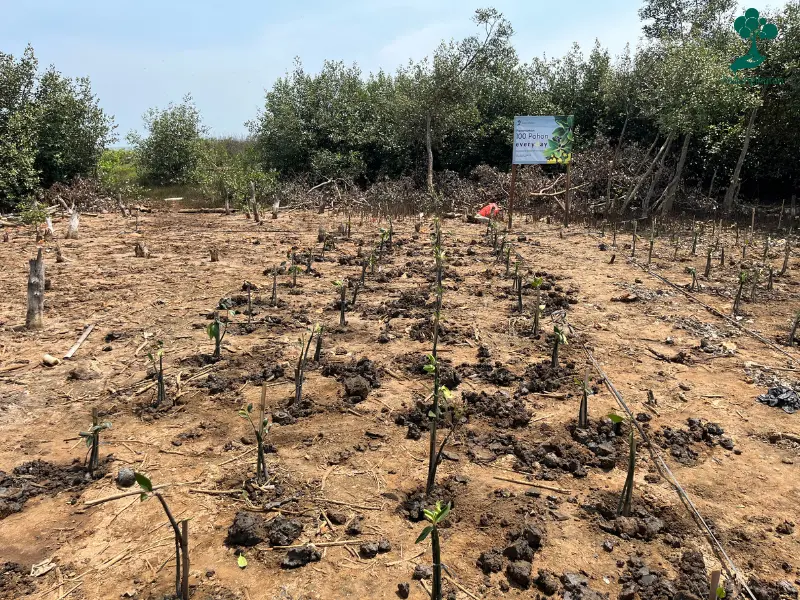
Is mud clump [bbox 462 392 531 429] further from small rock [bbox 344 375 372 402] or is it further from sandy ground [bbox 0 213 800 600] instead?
small rock [bbox 344 375 372 402]

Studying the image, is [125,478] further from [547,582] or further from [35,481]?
[547,582]

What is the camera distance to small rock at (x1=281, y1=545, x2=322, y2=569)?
2.48 metres

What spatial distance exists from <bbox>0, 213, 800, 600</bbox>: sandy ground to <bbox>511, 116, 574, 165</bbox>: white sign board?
517 centimetres

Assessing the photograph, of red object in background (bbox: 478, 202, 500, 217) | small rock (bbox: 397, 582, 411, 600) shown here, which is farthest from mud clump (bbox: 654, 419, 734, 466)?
red object in background (bbox: 478, 202, 500, 217)

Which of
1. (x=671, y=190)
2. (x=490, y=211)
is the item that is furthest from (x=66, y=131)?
(x=671, y=190)

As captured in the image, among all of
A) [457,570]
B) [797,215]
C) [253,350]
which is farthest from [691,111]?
[457,570]

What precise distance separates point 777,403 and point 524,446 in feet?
6.61

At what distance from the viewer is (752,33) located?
1263 cm

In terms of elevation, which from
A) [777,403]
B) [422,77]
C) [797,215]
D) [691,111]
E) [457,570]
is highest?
[422,77]

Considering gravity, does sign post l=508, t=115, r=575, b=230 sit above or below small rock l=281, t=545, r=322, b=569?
above

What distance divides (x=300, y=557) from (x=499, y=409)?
1.79m

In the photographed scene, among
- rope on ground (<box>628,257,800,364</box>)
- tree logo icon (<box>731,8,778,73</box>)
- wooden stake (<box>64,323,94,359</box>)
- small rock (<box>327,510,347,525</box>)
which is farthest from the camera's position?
tree logo icon (<box>731,8,778,73</box>)

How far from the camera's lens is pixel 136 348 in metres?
4.91

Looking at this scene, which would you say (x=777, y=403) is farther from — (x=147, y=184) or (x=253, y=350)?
(x=147, y=184)
